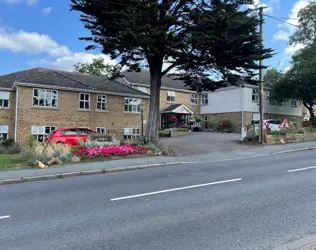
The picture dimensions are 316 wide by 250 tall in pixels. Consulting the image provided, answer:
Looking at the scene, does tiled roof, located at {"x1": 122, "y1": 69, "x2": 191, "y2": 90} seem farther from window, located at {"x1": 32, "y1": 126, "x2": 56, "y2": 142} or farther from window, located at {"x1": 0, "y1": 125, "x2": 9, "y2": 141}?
window, located at {"x1": 0, "y1": 125, "x2": 9, "y2": 141}

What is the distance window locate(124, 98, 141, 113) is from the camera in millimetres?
29016

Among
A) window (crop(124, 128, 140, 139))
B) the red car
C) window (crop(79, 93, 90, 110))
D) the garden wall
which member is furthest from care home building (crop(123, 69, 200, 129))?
the red car

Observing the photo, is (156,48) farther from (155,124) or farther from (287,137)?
(287,137)

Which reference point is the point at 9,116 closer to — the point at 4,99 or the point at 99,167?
the point at 4,99

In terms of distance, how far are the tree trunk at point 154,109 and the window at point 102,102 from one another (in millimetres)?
9719

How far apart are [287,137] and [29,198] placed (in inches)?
Result: 756

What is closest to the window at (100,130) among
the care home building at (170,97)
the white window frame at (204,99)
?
the care home building at (170,97)

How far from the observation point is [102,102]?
27.5 m

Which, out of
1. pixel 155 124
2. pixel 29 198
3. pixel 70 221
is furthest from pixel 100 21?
pixel 70 221

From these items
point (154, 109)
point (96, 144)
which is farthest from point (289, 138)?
point (96, 144)

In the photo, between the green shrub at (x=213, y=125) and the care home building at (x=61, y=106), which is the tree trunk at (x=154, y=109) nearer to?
the care home building at (x=61, y=106)

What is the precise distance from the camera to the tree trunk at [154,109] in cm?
1820

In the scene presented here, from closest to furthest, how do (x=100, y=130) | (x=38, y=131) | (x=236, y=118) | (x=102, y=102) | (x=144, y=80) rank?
1. (x=38, y=131)
2. (x=100, y=130)
3. (x=102, y=102)
4. (x=236, y=118)
5. (x=144, y=80)

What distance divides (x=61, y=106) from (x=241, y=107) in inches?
847
